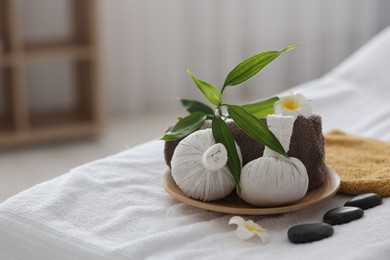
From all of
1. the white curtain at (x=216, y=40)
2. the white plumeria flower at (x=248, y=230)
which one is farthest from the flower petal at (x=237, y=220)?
the white curtain at (x=216, y=40)

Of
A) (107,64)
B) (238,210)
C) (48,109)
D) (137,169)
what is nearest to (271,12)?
(107,64)

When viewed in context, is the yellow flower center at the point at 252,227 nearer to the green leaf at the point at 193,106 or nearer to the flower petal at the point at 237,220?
the flower petal at the point at 237,220

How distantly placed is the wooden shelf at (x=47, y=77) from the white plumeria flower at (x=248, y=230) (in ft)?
6.21

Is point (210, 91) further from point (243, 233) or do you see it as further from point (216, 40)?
point (216, 40)

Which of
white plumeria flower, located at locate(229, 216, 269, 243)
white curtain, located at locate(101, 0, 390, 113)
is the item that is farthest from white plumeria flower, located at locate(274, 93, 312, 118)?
white curtain, located at locate(101, 0, 390, 113)

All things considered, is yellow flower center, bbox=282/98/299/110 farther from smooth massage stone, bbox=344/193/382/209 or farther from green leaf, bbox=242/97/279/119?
smooth massage stone, bbox=344/193/382/209

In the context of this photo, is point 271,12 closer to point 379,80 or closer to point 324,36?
point 324,36

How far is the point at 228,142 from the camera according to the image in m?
1.43

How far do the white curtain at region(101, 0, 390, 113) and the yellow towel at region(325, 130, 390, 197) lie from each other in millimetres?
1740

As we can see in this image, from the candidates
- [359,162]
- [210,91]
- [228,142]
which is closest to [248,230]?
[228,142]

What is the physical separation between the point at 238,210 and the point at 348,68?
3.46 ft

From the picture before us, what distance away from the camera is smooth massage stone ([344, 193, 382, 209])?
4.84 feet

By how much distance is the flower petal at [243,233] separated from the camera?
134 cm

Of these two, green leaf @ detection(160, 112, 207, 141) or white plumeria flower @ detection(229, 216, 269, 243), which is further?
green leaf @ detection(160, 112, 207, 141)
